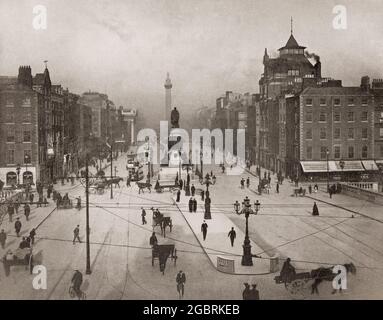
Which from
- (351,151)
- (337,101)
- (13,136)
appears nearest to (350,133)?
(351,151)

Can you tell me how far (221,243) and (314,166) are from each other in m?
31.4

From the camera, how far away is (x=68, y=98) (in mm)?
70312

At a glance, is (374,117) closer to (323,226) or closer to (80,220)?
(323,226)

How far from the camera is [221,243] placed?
994 inches

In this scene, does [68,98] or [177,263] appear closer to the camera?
[177,263]

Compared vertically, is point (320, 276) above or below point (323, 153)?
below

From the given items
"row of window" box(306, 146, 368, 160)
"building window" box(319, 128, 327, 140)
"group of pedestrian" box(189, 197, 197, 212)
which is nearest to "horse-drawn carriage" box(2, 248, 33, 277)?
"group of pedestrian" box(189, 197, 197, 212)

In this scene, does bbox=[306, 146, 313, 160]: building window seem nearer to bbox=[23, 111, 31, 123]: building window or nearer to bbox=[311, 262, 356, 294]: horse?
bbox=[23, 111, 31, 123]: building window

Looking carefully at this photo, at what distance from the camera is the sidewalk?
20953mm

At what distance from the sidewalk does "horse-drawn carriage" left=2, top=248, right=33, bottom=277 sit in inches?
309

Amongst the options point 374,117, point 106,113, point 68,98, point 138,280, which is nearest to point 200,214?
point 138,280

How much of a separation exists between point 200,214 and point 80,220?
7913 millimetres

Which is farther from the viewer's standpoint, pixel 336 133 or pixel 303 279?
pixel 336 133

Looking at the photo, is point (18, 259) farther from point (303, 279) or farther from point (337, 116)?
point (337, 116)
